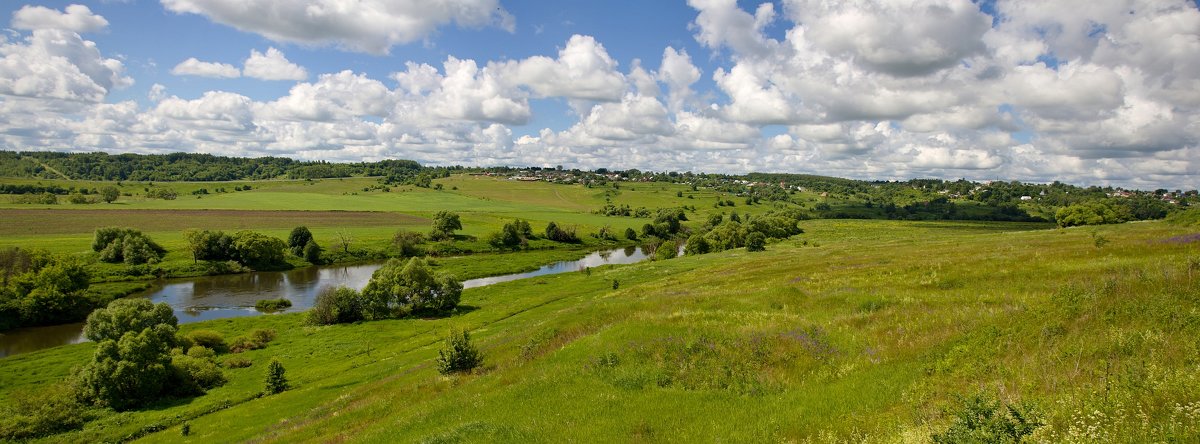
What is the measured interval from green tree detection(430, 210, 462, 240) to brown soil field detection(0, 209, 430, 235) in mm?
23378

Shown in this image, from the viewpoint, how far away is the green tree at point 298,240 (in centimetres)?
12194

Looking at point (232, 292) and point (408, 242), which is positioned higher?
point (408, 242)

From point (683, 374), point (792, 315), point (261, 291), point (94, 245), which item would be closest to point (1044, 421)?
point (683, 374)

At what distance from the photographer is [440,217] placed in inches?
5994

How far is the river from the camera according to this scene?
6459cm

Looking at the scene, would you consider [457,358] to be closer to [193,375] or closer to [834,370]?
[834,370]

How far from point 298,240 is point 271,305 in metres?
49.1

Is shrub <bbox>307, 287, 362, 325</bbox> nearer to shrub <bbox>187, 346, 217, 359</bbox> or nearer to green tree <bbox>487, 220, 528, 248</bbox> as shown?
shrub <bbox>187, 346, 217, 359</bbox>

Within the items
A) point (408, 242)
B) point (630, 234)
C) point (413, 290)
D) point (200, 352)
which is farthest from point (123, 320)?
point (630, 234)

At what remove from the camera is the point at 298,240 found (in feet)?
405

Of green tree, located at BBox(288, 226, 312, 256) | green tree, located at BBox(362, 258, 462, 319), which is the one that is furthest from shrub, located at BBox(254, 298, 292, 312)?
green tree, located at BBox(288, 226, 312, 256)

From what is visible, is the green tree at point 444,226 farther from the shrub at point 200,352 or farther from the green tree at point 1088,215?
the green tree at point 1088,215

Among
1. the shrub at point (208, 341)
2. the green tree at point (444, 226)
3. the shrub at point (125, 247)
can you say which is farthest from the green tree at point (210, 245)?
the shrub at point (208, 341)

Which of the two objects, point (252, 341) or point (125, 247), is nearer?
point (252, 341)
